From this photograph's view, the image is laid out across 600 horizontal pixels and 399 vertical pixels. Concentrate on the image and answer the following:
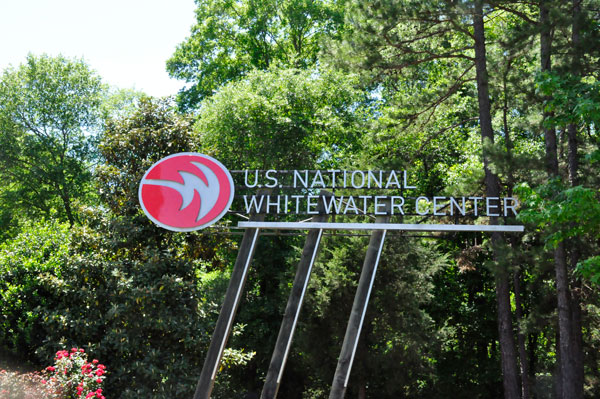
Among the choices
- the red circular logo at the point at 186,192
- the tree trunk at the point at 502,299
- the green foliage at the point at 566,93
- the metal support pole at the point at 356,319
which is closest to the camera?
the green foliage at the point at 566,93

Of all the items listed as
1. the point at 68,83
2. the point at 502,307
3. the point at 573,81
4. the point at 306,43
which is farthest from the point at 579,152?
the point at 68,83

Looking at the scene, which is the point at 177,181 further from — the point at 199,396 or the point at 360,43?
the point at 360,43

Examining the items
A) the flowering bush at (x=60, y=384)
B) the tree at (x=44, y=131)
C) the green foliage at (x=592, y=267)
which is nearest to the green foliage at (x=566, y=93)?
the green foliage at (x=592, y=267)

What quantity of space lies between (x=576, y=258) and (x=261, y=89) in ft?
35.8

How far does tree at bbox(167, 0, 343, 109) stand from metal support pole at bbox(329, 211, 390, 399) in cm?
1572

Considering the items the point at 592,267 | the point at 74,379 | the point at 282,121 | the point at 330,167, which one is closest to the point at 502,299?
the point at 592,267

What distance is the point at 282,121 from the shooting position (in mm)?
Result: 18906

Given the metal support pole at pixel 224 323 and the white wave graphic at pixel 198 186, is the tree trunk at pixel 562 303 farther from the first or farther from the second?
the white wave graphic at pixel 198 186

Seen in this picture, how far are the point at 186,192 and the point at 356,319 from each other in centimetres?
370

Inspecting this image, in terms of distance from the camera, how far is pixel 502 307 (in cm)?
1378

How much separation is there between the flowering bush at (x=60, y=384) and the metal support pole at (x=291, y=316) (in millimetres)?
2896

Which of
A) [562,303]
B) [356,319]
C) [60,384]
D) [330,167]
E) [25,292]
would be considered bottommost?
[60,384]

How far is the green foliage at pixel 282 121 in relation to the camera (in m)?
19.2

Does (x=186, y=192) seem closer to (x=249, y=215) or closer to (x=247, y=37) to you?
(x=249, y=215)
